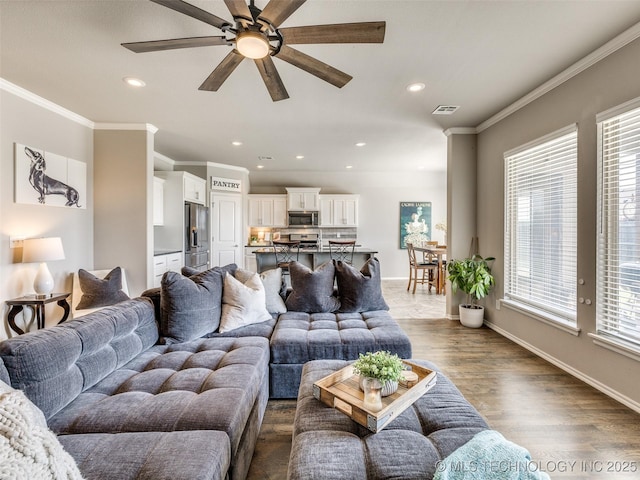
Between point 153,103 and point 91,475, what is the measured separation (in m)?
3.51

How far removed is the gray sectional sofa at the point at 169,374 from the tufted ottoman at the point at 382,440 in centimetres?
32

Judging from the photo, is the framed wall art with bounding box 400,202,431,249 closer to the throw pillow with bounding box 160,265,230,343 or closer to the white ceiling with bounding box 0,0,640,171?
the white ceiling with bounding box 0,0,640,171

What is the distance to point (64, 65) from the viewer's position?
2506mm

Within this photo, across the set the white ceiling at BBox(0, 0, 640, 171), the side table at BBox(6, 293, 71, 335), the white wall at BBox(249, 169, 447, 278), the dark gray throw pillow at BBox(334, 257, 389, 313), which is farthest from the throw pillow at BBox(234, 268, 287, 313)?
the white wall at BBox(249, 169, 447, 278)

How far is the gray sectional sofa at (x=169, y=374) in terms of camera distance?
107 centimetres

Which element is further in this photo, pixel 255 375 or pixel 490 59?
pixel 490 59

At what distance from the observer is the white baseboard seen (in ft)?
6.78

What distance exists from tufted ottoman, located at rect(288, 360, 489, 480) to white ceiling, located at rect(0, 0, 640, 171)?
2.38 meters

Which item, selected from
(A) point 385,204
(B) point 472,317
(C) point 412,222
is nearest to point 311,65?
(B) point 472,317

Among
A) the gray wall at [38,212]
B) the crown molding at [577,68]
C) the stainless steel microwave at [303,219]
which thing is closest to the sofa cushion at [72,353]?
the gray wall at [38,212]

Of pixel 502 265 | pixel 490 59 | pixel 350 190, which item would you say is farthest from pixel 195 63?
pixel 350 190

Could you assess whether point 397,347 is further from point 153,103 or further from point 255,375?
point 153,103

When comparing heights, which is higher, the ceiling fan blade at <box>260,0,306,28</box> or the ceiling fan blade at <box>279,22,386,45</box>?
the ceiling fan blade at <box>260,0,306,28</box>

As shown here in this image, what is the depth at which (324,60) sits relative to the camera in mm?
2461
